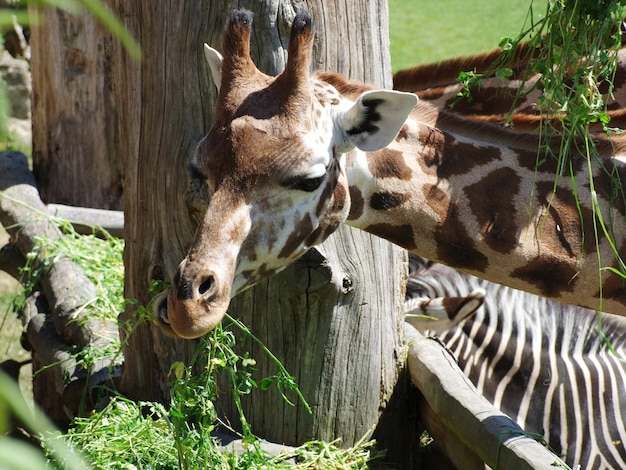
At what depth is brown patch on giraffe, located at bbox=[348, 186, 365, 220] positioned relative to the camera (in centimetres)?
314

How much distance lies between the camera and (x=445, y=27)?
12.2 meters

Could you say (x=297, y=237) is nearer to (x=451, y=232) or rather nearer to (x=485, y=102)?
(x=451, y=232)

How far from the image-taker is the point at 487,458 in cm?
335

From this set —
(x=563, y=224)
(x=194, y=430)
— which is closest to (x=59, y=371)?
(x=194, y=430)

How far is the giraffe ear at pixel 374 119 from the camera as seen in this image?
2.85 meters

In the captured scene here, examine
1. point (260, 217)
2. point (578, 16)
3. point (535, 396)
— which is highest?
point (578, 16)

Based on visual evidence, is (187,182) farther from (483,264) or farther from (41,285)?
(41,285)

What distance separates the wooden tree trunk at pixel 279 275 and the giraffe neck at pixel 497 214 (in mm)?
447

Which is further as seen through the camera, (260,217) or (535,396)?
(535,396)

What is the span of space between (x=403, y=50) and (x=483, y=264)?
9.31 m

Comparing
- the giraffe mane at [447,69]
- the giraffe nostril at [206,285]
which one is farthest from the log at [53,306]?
the giraffe mane at [447,69]

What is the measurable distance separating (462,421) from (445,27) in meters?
9.63

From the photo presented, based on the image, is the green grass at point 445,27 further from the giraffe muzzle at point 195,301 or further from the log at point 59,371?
the giraffe muzzle at point 195,301

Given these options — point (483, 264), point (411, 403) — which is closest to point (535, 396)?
point (411, 403)
